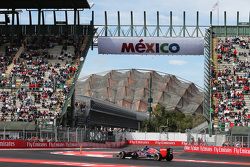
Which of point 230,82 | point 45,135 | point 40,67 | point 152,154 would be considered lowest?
point 152,154

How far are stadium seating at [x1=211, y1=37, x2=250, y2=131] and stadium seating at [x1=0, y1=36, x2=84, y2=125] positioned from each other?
17256 mm

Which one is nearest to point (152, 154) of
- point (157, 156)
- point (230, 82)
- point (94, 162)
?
point (157, 156)

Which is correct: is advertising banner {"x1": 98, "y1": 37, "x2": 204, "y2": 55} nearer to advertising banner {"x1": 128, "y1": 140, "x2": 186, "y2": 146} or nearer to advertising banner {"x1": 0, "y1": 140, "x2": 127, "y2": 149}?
advertising banner {"x1": 128, "y1": 140, "x2": 186, "y2": 146}

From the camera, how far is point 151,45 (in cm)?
7781

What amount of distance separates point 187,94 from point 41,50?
3789 inches

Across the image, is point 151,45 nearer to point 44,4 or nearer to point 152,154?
point 44,4

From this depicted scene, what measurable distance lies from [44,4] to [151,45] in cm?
1533

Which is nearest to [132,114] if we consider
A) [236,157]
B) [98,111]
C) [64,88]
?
[98,111]

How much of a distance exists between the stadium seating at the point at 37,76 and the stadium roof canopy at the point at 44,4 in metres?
4.13

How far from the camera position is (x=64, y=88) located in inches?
2810

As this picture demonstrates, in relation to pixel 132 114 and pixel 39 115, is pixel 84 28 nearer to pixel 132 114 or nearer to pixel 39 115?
pixel 39 115

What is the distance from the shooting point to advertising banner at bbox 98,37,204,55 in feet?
253

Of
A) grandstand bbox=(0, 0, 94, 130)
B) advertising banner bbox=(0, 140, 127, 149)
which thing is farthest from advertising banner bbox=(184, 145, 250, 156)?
grandstand bbox=(0, 0, 94, 130)

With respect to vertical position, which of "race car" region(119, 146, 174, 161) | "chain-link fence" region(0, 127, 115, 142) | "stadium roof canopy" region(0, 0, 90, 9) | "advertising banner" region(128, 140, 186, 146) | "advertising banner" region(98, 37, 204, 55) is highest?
"stadium roof canopy" region(0, 0, 90, 9)
